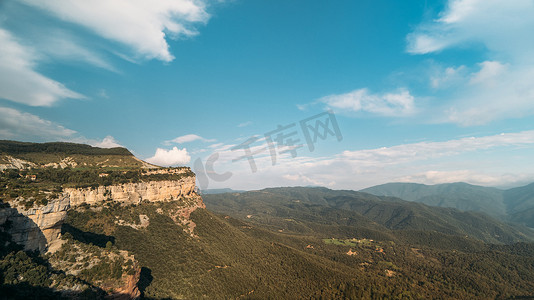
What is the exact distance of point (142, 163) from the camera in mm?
94938

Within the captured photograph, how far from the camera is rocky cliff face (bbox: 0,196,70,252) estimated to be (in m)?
31.9

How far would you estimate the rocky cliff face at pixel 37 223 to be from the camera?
105 feet

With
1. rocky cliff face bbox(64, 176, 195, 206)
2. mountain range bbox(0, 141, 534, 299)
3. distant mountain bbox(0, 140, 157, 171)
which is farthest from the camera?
rocky cliff face bbox(64, 176, 195, 206)

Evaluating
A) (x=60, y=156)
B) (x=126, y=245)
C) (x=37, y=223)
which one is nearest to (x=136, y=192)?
(x=126, y=245)

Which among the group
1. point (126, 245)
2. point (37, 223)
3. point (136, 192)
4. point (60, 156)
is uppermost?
point (60, 156)

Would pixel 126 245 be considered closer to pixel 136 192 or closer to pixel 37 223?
pixel 136 192

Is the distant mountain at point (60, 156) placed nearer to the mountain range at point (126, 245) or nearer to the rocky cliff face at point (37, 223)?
the mountain range at point (126, 245)

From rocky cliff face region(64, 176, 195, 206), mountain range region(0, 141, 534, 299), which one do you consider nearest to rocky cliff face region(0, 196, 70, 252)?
mountain range region(0, 141, 534, 299)

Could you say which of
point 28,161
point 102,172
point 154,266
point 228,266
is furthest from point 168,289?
point 28,161

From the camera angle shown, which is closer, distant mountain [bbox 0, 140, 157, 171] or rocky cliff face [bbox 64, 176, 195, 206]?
distant mountain [bbox 0, 140, 157, 171]

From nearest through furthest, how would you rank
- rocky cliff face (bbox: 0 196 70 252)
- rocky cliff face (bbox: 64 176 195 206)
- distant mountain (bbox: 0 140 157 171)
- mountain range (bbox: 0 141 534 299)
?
rocky cliff face (bbox: 0 196 70 252) < mountain range (bbox: 0 141 534 299) < distant mountain (bbox: 0 140 157 171) < rocky cliff face (bbox: 64 176 195 206)

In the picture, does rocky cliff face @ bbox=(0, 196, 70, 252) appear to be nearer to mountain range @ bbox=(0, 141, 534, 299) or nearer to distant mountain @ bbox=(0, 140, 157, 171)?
mountain range @ bbox=(0, 141, 534, 299)

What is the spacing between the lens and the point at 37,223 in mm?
34656

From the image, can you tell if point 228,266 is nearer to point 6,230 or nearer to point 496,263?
point 6,230
